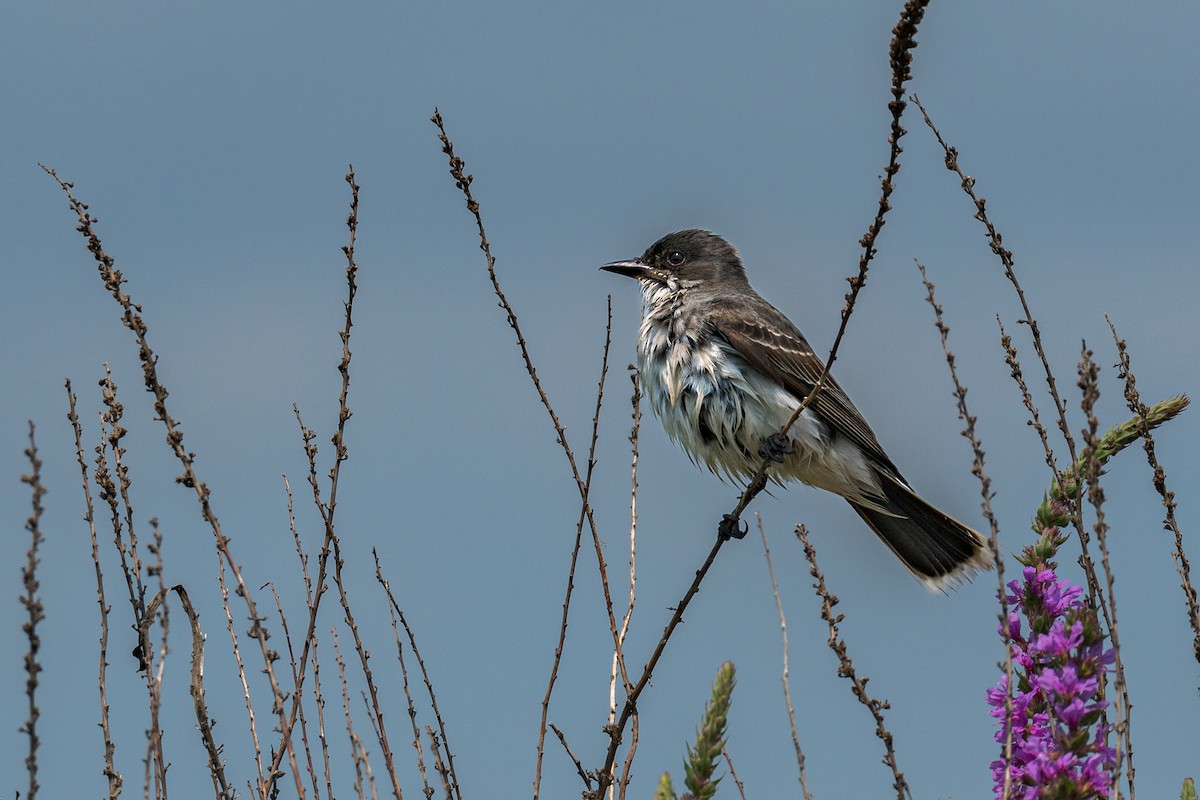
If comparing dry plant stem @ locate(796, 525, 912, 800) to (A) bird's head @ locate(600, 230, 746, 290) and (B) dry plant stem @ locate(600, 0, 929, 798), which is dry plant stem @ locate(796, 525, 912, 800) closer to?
(B) dry plant stem @ locate(600, 0, 929, 798)

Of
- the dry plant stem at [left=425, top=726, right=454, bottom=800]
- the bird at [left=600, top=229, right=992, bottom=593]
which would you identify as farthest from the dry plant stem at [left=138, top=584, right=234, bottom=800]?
the bird at [left=600, top=229, right=992, bottom=593]

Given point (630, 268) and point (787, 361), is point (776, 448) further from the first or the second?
point (630, 268)

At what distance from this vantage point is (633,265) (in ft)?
34.0

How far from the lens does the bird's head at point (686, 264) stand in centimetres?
1021

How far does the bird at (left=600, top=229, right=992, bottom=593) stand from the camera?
878 cm

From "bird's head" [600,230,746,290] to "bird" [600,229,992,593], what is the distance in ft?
0.89

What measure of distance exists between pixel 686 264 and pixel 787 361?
1597 millimetres

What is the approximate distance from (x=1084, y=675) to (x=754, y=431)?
5.11 meters

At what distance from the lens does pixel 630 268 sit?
34.0 feet

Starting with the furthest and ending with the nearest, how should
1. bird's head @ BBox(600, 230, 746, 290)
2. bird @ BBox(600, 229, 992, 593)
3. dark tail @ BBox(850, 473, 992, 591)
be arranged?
bird's head @ BBox(600, 230, 746, 290)
dark tail @ BBox(850, 473, 992, 591)
bird @ BBox(600, 229, 992, 593)

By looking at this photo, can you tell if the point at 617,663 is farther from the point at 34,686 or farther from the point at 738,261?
the point at 738,261

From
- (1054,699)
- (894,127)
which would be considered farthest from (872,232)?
(1054,699)

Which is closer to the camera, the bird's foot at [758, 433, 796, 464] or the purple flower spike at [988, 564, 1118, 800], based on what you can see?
the purple flower spike at [988, 564, 1118, 800]

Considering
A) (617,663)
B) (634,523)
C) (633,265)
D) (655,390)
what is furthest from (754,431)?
(617,663)
